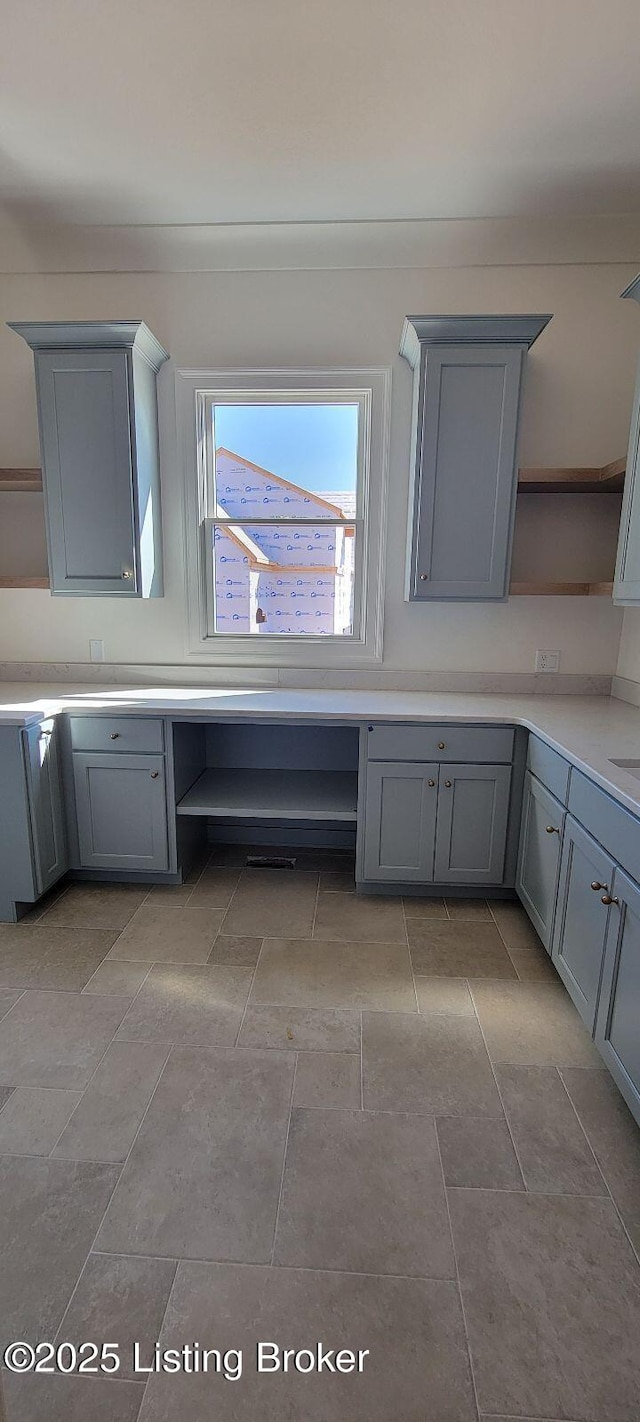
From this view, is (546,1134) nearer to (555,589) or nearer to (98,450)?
(555,589)

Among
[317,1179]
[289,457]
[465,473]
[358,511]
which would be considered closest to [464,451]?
[465,473]

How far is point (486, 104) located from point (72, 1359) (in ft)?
11.3

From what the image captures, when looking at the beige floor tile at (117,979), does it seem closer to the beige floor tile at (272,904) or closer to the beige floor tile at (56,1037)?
the beige floor tile at (56,1037)

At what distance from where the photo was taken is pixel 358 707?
2.64 metres

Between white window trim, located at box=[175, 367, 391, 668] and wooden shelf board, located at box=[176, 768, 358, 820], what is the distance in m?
0.56

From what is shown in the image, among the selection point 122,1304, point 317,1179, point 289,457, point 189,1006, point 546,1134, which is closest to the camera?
point 122,1304

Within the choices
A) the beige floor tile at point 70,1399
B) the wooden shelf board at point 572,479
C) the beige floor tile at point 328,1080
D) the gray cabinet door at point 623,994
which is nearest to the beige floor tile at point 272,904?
the beige floor tile at point 328,1080

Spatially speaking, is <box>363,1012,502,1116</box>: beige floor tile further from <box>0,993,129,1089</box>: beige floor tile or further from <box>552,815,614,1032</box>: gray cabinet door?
<box>0,993,129,1089</box>: beige floor tile

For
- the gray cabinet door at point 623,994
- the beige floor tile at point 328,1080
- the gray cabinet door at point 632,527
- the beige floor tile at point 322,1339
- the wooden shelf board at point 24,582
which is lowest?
the beige floor tile at point 322,1339

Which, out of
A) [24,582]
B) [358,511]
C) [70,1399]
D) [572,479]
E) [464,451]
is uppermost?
[464,451]

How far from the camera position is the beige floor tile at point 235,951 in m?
2.28

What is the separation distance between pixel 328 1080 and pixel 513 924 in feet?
3.74

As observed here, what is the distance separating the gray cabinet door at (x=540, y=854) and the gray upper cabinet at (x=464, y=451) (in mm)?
906

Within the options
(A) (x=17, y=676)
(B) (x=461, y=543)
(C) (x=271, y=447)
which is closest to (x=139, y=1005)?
(A) (x=17, y=676)
